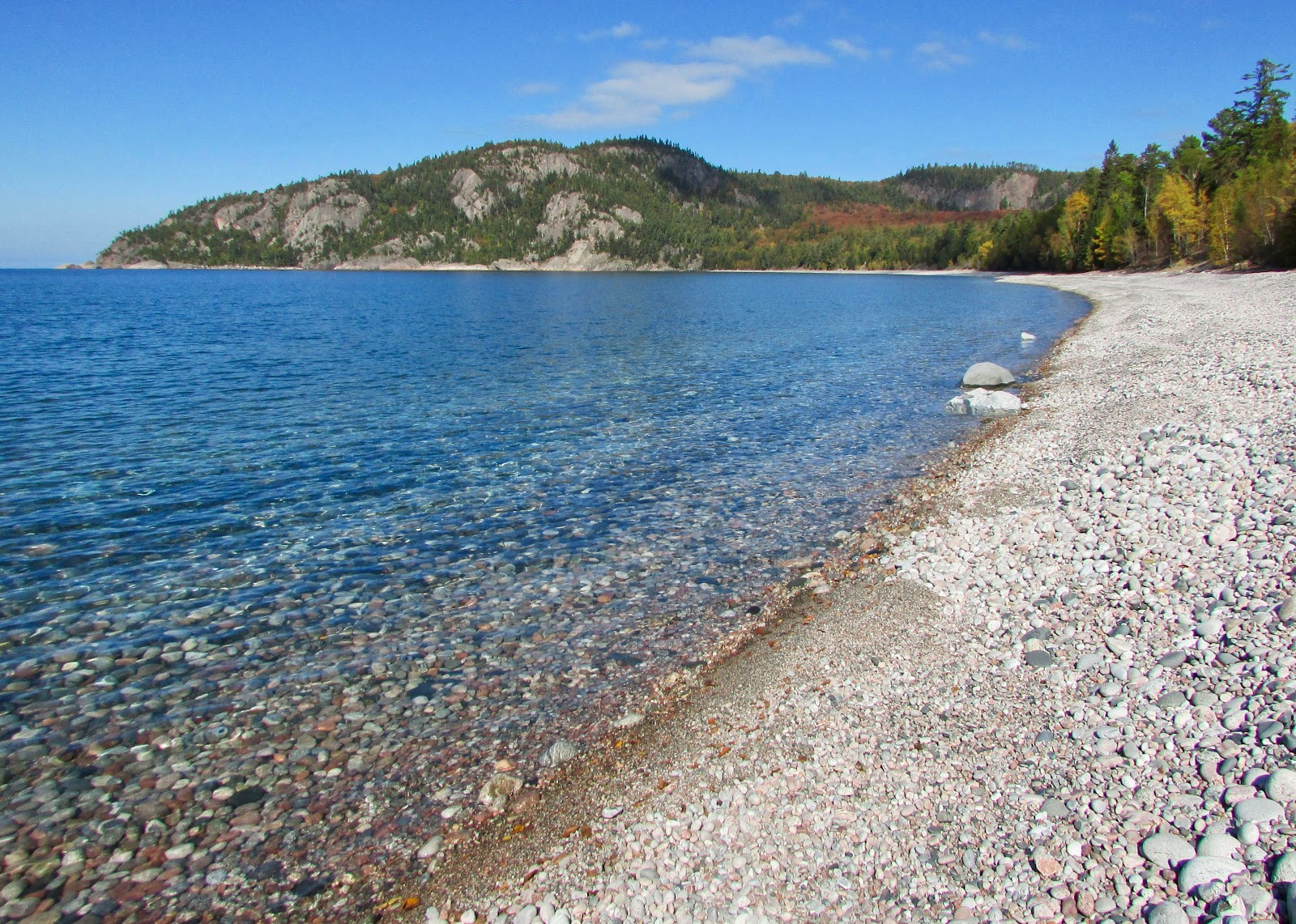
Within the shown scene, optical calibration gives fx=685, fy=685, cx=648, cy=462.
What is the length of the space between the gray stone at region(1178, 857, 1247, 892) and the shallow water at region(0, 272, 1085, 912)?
6084 millimetres

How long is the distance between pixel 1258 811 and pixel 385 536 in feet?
45.5

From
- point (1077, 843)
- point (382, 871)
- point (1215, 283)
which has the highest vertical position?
point (1215, 283)

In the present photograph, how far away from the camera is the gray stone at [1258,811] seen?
5.38 meters

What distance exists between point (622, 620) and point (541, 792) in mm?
3965

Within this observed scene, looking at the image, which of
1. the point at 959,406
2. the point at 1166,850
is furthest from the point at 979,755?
the point at 959,406

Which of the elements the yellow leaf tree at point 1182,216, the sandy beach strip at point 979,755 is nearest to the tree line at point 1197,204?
the yellow leaf tree at point 1182,216

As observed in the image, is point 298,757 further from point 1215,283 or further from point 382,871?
point 1215,283

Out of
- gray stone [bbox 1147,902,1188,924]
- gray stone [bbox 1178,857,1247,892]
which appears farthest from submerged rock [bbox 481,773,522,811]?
gray stone [bbox 1178,857,1247,892]

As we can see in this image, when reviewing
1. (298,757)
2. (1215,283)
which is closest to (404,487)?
(298,757)

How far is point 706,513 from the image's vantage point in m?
15.9

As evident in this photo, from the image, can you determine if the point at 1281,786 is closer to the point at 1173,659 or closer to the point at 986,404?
the point at 1173,659

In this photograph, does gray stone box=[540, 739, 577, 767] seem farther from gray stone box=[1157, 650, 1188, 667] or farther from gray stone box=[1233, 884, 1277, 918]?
gray stone box=[1157, 650, 1188, 667]

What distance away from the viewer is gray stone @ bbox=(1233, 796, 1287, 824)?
5378mm

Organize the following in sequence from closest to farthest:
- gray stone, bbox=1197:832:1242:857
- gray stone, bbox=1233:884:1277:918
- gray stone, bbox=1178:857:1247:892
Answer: gray stone, bbox=1233:884:1277:918, gray stone, bbox=1178:857:1247:892, gray stone, bbox=1197:832:1242:857
